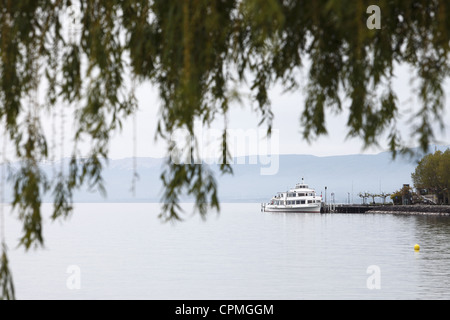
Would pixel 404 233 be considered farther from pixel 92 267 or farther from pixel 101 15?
pixel 101 15

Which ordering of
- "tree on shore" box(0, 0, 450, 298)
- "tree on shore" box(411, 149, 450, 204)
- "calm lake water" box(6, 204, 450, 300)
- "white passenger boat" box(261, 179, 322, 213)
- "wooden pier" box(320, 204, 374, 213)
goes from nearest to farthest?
"tree on shore" box(0, 0, 450, 298) → "calm lake water" box(6, 204, 450, 300) → "tree on shore" box(411, 149, 450, 204) → "white passenger boat" box(261, 179, 322, 213) → "wooden pier" box(320, 204, 374, 213)

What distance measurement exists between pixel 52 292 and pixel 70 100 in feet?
102

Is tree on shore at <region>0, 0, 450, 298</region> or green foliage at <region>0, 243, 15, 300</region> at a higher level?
tree on shore at <region>0, 0, 450, 298</region>

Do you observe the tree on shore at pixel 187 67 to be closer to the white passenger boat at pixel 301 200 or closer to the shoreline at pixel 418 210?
the shoreline at pixel 418 210

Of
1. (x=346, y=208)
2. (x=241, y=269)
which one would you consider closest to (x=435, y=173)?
(x=346, y=208)

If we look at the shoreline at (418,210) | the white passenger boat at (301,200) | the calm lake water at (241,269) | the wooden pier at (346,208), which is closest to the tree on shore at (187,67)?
the calm lake water at (241,269)

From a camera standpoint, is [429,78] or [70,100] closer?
[429,78]

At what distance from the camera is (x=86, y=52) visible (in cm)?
397

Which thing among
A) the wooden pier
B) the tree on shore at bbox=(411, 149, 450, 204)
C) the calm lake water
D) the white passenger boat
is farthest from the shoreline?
the calm lake water

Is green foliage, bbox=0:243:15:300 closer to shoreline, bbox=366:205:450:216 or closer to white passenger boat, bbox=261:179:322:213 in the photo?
shoreline, bbox=366:205:450:216

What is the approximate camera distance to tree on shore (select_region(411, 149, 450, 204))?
101 meters

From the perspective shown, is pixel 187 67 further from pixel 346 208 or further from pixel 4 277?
pixel 346 208

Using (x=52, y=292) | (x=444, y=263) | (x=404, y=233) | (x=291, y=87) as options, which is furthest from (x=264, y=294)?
(x=404, y=233)

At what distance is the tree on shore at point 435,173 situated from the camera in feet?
331
